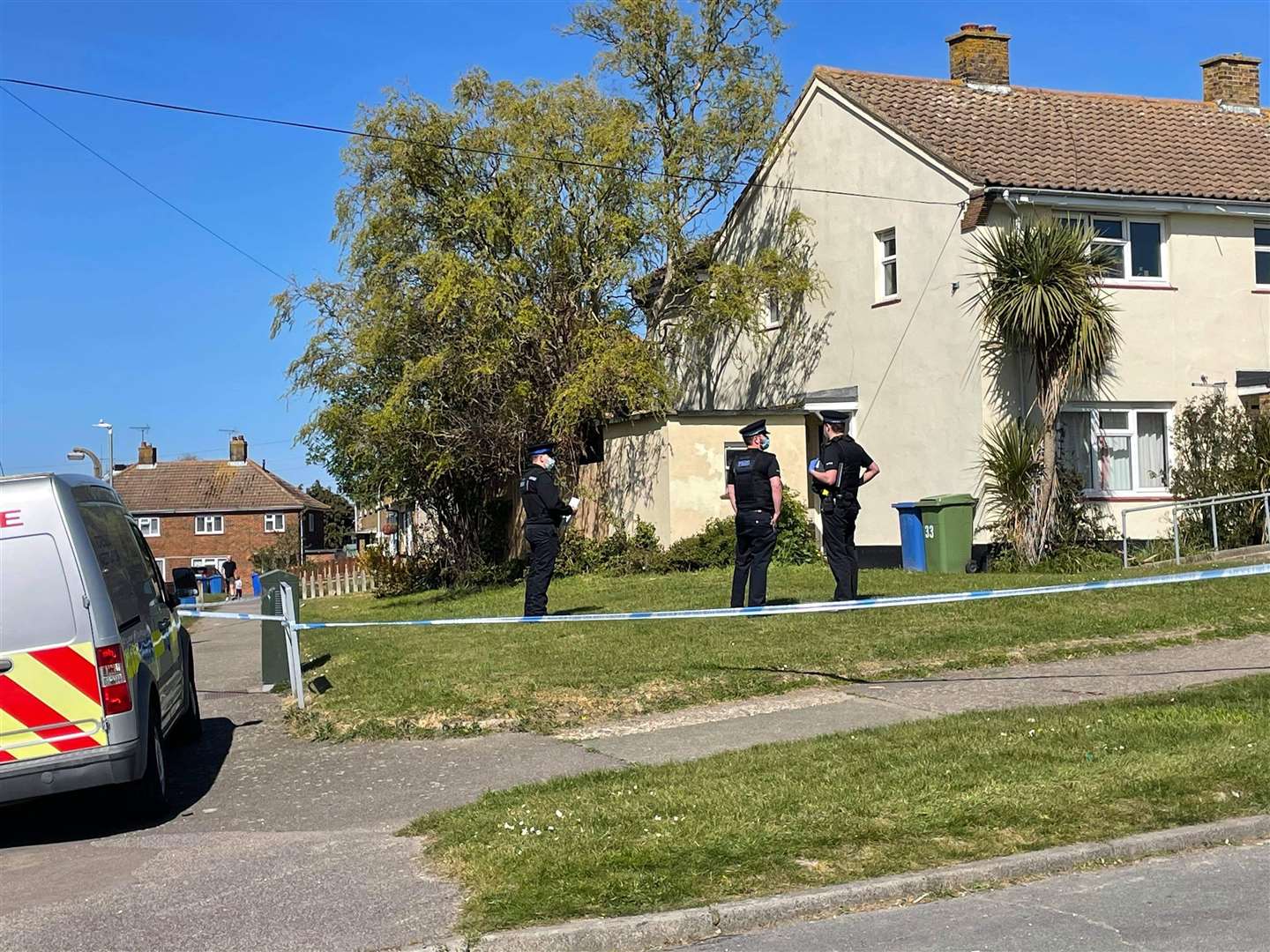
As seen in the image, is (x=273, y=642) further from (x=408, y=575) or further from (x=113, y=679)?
(x=408, y=575)

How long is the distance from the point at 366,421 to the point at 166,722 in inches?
536

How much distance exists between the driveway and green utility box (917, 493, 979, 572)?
37.2 ft

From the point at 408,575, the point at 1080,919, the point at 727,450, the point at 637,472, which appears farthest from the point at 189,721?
the point at 408,575

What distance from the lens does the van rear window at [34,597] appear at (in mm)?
7242

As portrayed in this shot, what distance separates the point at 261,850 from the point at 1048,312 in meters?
15.0

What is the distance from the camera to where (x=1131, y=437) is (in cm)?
2109

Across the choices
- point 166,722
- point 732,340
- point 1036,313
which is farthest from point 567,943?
point 732,340

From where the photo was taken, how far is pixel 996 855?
19.3 feet

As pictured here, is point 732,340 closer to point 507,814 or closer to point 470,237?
point 470,237

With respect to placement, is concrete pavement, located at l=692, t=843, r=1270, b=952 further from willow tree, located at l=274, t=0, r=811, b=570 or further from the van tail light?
willow tree, located at l=274, t=0, r=811, b=570

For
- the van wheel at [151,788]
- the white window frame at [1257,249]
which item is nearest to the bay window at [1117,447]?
the white window frame at [1257,249]

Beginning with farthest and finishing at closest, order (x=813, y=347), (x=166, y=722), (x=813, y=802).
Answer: (x=813, y=347) < (x=166, y=722) < (x=813, y=802)

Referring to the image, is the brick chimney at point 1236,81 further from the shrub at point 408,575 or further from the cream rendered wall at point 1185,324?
the shrub at point 408,575

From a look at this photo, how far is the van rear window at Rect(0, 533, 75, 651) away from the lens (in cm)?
724
